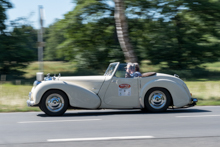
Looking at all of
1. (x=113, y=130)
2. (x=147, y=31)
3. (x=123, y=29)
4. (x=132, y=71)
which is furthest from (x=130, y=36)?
(x=113, y=130)

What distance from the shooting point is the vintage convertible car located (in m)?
8.60

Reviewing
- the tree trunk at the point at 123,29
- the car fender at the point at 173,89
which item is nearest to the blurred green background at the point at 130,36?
the tree trunk at the point at 123,29

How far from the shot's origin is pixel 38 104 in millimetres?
8617

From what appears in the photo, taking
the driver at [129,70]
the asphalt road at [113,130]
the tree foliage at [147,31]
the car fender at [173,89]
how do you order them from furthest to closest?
the tree foliage at [147,31], the driver at [129,70], the car fender at [173,89], the asphalt road at [113,130]

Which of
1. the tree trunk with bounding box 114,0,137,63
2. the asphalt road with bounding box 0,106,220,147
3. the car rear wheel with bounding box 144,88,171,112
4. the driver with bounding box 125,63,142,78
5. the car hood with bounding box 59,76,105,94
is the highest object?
the tree trunk with bounding box 114,0,137,63

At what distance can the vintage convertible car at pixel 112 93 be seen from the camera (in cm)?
860

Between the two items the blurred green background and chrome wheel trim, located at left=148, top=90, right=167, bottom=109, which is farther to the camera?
the blurred green background

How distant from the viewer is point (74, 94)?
866 centimetres

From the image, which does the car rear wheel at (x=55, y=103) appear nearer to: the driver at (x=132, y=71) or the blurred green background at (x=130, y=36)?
the driver at (x=132, y=71)

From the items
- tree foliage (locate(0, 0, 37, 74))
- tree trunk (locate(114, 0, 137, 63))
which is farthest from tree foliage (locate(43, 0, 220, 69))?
tree trunk (locate(114, 0, 137, 63))

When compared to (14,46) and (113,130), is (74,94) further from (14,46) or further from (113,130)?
(14,46)

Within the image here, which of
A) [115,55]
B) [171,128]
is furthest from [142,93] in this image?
[115,55]

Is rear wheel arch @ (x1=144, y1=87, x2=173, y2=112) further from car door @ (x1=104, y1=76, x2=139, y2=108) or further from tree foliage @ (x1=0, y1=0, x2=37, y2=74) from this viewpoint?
tree foliage @ (x1=0, y1=0, x2=37, y2=74)

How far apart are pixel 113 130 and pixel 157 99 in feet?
9.15
